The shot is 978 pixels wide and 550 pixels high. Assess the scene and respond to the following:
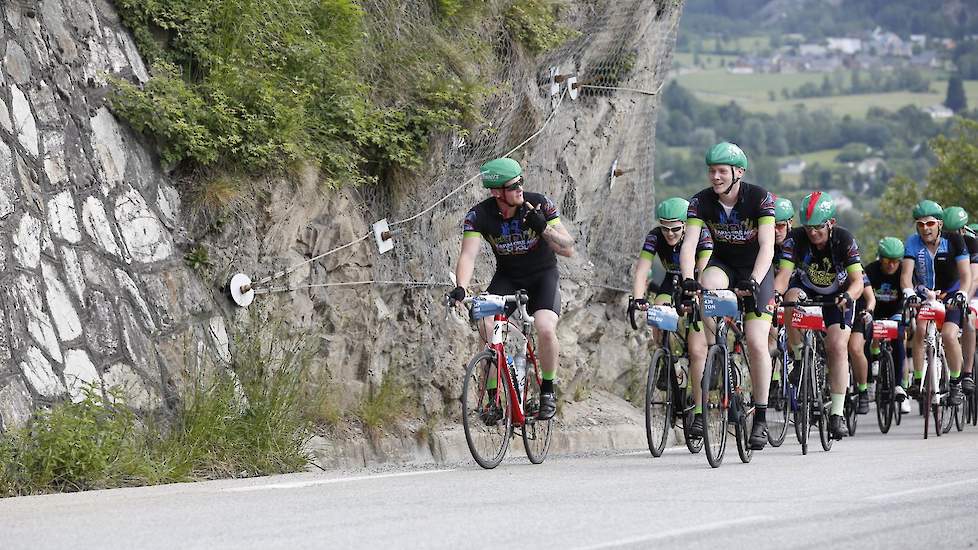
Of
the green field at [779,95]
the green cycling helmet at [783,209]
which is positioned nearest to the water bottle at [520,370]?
the green cycling helmet at [783,209]

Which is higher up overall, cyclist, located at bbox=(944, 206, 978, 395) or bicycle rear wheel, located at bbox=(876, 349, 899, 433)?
cyclist, located at bbox=(944, 206, 978, 395)

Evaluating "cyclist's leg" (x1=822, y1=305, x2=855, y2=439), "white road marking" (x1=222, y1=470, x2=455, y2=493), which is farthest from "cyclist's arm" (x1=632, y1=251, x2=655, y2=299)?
"white road marking" (x1=222, y1=470, x2=455, y2=493)

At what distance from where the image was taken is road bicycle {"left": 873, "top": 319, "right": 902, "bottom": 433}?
16.2 metres

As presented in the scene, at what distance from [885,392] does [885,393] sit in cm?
1

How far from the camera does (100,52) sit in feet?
36.9

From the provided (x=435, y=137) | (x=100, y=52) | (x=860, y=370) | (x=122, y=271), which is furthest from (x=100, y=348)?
(x=860, y=370)

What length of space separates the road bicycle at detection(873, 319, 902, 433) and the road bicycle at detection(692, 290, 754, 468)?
5273mm

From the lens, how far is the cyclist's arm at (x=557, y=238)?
1088 cm

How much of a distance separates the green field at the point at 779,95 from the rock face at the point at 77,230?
5854 inches

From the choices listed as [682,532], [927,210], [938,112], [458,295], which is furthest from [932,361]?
[938,112]

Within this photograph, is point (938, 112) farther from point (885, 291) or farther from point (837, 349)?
point (837, 349)

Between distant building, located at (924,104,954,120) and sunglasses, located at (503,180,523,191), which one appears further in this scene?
distant building, located at (924,104,954,120)

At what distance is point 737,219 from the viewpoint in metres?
11.6

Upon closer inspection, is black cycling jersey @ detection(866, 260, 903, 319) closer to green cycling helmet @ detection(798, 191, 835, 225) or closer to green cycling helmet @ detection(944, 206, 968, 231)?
green cycling helmet @ detection(944, 206, 968, 231)
